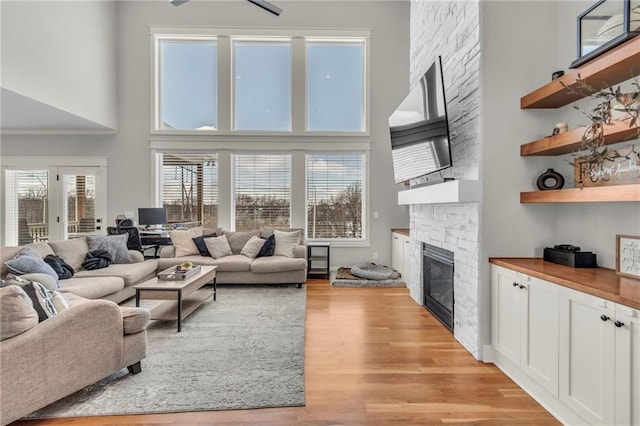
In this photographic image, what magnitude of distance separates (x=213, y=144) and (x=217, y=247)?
2211mm

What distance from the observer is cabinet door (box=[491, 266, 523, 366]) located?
2.28 metres

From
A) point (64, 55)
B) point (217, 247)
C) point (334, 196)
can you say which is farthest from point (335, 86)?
point (64, 55)

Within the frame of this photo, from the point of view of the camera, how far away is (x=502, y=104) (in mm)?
2611

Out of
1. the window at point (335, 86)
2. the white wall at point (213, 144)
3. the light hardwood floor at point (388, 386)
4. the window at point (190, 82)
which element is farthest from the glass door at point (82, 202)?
the light hardwood floor at point (388, 386)

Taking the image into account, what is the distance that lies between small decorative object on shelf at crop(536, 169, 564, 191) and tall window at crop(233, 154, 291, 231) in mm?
4530

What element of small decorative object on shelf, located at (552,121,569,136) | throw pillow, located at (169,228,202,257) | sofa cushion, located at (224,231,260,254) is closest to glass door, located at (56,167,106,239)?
throw pillow, located at (169,228,202,257)

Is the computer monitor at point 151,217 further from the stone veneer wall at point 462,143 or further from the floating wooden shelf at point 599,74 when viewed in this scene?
A: the floating wooden shelf at point 599,74

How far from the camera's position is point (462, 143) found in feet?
9.78

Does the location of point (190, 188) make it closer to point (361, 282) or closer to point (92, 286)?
point (92, 286)

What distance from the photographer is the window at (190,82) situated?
631cm

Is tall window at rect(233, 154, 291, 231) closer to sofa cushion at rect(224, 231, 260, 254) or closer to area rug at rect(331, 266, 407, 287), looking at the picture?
Result: sofa cushion at rect(224, 231, 260, 254)

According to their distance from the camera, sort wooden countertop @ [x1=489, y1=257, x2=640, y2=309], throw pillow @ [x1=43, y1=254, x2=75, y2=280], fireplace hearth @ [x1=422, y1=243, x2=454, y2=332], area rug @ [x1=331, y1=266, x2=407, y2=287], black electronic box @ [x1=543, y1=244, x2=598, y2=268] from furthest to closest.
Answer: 1. area rug @ [x1=331, y1=266, x2=407, y2=287]
2. throw pillow @ [x1=43, y1=254, x2=75, y2=280]
3. fireplace hearth @ [x1=422, y1=243, x2=454, y2=332]
4. black electronic box @ [x1=543, y1=244, x2=598, y2=268]
5. wooden countertop @ [x1=489, y1=257, x2=640, y2=309]

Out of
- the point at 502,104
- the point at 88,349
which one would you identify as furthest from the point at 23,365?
the point at 502,104

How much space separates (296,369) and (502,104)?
267cm
